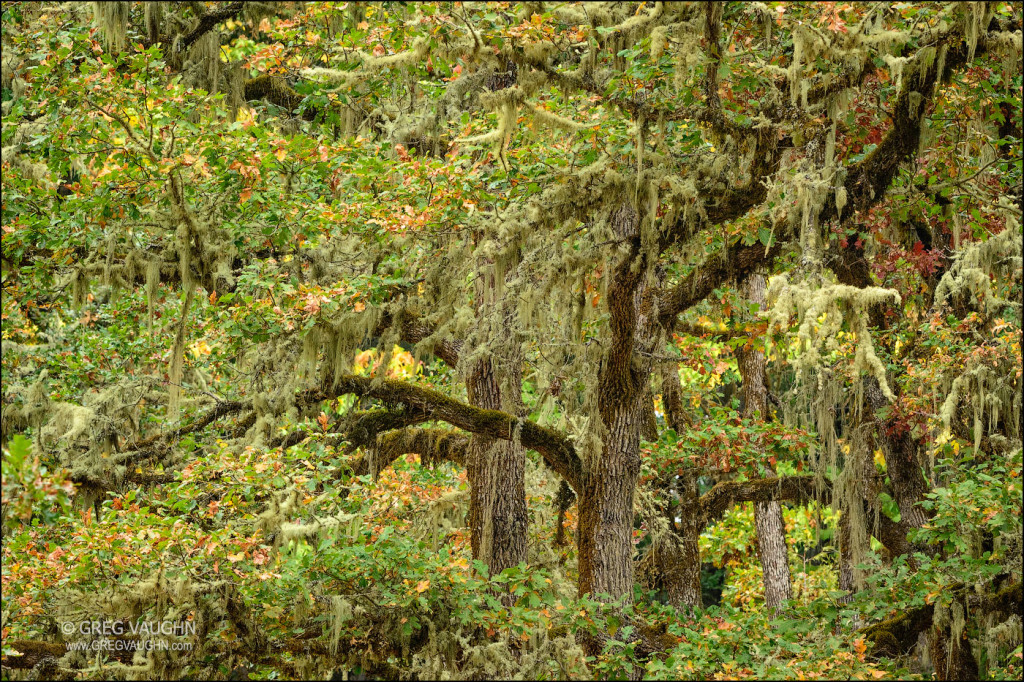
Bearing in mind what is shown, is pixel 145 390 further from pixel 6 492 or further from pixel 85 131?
pixel 6 492

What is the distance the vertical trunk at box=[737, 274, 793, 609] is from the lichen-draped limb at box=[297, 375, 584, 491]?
536 cm

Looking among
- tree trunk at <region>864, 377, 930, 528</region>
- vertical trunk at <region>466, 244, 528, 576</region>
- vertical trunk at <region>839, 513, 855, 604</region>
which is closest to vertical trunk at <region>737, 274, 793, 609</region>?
vertical trunk at <region>839, 513, 855, 604</region>

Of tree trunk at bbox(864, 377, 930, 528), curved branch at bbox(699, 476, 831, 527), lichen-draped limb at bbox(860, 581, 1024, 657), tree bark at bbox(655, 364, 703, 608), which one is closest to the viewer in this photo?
lichen-draped limb at bbox(860, 581, 1024, 657)

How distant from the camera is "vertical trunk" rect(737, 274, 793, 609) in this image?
45.3ft

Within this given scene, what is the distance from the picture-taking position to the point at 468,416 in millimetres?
9336

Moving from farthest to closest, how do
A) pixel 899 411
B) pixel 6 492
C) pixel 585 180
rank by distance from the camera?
1. pixel 899 411
2. pixel 585 180
3. pixel 6 492

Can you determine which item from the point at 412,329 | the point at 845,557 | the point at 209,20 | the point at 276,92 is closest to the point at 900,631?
the point at 845,557

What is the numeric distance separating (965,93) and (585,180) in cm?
360

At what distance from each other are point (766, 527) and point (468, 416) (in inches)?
265

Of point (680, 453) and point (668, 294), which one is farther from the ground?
point (668, 294)

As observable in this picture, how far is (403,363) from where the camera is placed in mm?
16812

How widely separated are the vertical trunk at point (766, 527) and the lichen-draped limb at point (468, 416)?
5.36 m

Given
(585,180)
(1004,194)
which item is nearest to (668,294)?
(585,180)

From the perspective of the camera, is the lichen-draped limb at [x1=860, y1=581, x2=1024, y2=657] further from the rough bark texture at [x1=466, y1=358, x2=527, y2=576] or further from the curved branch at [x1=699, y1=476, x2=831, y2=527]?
the rough bark texture at [x1=466, y1=358, x2=527, y2=576]
